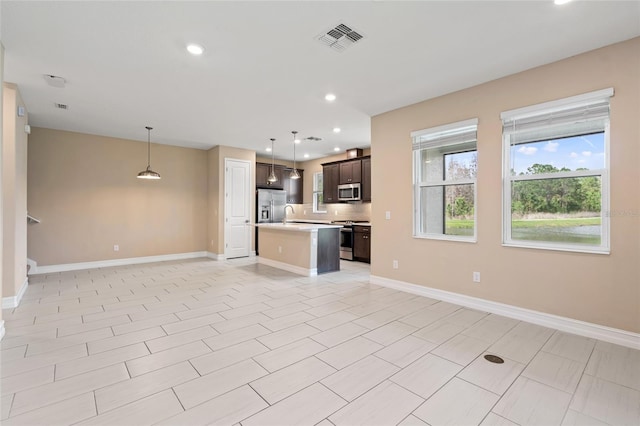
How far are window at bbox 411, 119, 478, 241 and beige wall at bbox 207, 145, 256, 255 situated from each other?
4824 millimetres

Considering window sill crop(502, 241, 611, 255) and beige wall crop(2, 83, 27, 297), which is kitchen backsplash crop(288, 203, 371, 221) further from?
beige wall crop(2, 83, 27, 297)

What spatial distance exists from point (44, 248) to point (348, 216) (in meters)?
6.60

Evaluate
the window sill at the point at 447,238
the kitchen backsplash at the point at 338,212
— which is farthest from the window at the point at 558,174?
the kitchen backsplash at the point at 338,212

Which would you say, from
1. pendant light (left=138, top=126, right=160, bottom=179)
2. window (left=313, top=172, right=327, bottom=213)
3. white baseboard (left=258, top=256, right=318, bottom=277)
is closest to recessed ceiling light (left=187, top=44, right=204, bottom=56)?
pendant light (left=138, top=126, right=160, bottom=179)

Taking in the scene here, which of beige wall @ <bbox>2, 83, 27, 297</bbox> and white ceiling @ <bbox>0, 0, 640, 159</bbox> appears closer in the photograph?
white ceiling @ <bbox>0, 0, 640, 159</bbox>

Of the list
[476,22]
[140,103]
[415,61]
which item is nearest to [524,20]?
[476,22]

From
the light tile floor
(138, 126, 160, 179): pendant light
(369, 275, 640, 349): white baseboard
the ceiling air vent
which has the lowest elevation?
the light tile floor

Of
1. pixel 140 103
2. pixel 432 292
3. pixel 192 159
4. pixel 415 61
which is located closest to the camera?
pixel 415 61

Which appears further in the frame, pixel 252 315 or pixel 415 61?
pixel 252 315

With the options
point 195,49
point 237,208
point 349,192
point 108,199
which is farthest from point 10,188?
point 349,192

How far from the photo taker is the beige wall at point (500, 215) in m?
2.72

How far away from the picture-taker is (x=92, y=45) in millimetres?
2846

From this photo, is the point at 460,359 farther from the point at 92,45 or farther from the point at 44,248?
the point at 44,248

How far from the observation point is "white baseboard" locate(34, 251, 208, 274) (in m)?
5.80
